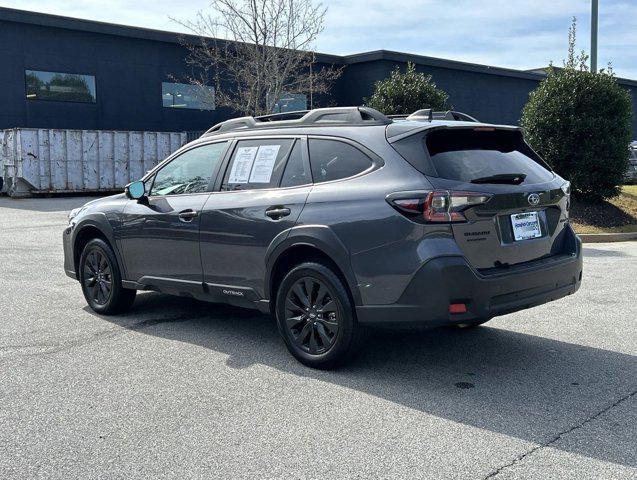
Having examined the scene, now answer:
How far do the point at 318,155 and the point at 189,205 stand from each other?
1.31 metres

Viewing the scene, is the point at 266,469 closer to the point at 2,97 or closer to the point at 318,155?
the point at 318,155

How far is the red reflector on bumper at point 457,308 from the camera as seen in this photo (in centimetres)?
436

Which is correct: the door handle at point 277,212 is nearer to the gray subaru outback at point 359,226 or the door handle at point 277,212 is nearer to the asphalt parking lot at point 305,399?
the gray subaru outback at point 359,226

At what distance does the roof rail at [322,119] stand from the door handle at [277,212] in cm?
76

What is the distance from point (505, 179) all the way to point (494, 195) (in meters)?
0.29

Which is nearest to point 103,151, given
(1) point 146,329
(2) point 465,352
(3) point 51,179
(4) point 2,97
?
(3) point 51,179

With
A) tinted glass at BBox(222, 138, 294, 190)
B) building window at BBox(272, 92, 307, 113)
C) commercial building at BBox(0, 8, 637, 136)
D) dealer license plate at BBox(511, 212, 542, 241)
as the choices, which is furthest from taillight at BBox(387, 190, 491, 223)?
building window at BBox(272, 92, 307, 113)

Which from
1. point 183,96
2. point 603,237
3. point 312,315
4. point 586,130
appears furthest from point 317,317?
point 183,96

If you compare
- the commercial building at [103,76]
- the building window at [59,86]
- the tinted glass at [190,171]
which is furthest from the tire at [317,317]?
the building window at [59,86]

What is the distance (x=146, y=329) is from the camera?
6.27m

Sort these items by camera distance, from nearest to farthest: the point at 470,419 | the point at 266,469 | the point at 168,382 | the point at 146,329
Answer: the point at 266,469 < the point at 470,419 < the point at 168,382 < the point at 146,329

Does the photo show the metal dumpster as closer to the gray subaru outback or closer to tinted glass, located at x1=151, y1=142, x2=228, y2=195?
tinted glass, located at x1=151, y1=142, x2=228, y2=195

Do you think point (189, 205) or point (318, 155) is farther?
point (189, 205)

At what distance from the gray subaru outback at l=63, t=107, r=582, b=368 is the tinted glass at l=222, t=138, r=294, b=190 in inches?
0.5
